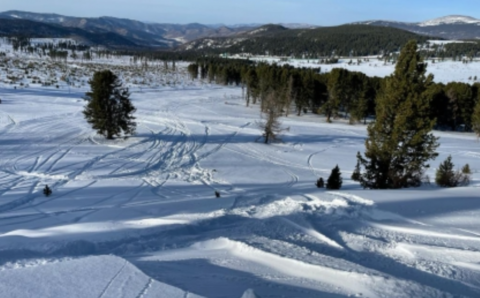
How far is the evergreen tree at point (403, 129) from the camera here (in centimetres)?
1775

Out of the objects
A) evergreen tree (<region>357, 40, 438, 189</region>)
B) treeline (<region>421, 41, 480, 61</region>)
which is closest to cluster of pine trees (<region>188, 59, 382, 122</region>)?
evergreen tree (<region>357, 40, 438, 189</region>)

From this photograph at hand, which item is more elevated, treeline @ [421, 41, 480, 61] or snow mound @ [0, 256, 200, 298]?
treeline @ [421, 41, 480, 61]

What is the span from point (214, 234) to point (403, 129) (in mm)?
12549

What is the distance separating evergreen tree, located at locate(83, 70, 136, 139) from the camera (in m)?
31.3

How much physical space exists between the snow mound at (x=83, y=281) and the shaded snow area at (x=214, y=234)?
0.02 meters

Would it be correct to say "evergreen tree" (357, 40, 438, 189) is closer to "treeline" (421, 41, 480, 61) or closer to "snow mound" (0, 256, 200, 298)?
"snow mound" (0, 256, 200, 298)

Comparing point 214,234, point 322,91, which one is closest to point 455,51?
point 322,91

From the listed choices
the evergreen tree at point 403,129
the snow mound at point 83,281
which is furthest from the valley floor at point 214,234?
the evergreen tree at point 403,129

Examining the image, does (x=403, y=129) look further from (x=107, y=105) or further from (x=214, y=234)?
(x=107, y=105)

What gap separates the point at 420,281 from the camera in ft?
22.7

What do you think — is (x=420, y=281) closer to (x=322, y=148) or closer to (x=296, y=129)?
(x=322, y=148)

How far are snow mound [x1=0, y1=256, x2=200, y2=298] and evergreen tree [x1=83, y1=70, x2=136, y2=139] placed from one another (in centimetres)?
2729

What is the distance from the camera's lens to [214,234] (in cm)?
970

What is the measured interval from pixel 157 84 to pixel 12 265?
8133cm
